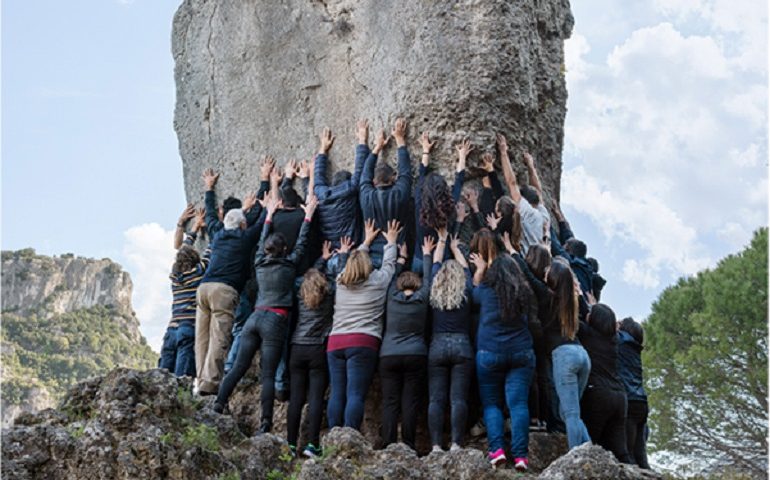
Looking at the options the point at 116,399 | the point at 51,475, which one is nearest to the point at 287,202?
the point at 116,399

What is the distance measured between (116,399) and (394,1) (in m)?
5.77

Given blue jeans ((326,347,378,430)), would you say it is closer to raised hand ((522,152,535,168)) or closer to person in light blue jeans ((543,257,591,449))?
person in light blue jeans ((543,257,591,449))

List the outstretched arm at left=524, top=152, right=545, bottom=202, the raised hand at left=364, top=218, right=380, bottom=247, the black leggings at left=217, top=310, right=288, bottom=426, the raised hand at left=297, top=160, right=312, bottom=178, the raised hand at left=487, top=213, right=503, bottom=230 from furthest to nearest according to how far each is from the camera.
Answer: the raised hand at left=297, top=160, right=312, bottom=178 → the outstretched arm at left=524, top=152, right=545, bottom=202 → the raised hand at left=487, top=213, right=503, bottom=230 → the raised hand at left=364, top=218, right=380, bottom=247 → the black leggings at left=217, top=310, right=288, bottom=426

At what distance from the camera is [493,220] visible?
926 centimetres

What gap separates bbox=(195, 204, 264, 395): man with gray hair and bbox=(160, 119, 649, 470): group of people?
2 centimetres

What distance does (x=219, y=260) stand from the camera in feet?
31.6

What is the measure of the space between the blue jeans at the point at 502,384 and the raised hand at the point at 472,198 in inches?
87.6

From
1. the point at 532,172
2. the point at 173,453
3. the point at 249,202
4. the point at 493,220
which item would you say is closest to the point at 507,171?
the point at 532,172

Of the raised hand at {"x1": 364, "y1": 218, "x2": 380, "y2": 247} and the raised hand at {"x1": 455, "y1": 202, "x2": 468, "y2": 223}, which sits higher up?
the raised hand at {"x1": 455, "y1": 202, "x2": 468, "y2": 223}

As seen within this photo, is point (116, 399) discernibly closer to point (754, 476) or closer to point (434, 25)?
point (434, 25)

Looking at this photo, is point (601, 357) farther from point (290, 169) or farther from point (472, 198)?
point (290, 169)

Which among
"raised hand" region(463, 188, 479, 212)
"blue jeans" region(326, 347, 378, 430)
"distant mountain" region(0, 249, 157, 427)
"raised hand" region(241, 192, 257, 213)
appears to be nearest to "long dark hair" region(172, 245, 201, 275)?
"raised hand" region(241, 192, 257, 213)

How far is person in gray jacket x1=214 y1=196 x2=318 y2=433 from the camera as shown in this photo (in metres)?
8.28

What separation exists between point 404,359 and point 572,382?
1.49 metres
